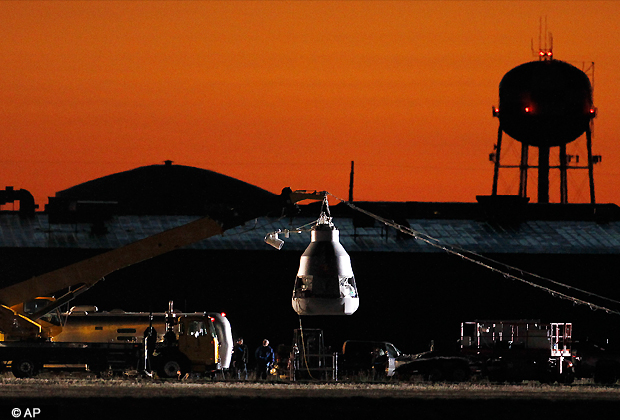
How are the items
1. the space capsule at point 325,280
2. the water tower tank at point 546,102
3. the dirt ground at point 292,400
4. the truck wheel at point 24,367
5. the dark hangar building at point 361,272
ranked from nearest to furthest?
the space capsule at point 325,280 < the dirt ground at point 292,400 < the truck wheel at point 24,367 < the dark hangar building at point 361,272 < the water tower tank at point 546,102

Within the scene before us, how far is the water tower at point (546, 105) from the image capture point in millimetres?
72062

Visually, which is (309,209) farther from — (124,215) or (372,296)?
(124,215)

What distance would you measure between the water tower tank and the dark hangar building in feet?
40.2

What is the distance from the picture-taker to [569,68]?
241ft

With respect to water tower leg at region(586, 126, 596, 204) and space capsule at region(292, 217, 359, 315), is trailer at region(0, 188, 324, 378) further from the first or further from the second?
water tower leg at region(586, 126, 596, 204)

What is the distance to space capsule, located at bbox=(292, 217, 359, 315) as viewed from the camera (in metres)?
28.8

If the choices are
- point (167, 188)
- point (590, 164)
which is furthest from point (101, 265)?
point (167, 188)

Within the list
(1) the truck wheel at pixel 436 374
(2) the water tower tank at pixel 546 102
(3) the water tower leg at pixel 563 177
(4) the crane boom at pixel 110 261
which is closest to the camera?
(4) the crane boom at pixel 110 261

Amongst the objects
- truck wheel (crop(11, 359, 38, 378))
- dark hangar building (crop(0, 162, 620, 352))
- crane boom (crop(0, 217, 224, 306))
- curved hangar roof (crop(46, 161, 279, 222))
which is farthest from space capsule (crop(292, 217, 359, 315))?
curved hangar roof (crop(46, 161, 279, 222))

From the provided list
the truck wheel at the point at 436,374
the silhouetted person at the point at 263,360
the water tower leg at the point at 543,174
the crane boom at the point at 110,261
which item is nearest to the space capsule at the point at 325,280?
the crane boom at the point at 110,261

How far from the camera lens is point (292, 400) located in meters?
33.4

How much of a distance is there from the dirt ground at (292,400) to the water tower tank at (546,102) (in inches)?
1310

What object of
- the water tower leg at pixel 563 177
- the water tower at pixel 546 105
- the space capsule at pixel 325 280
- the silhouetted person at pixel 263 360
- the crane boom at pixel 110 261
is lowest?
the silhouetted person at pixel 263 360

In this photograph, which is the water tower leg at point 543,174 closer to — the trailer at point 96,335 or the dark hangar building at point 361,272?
→ the dark hangar building at point 361,272
